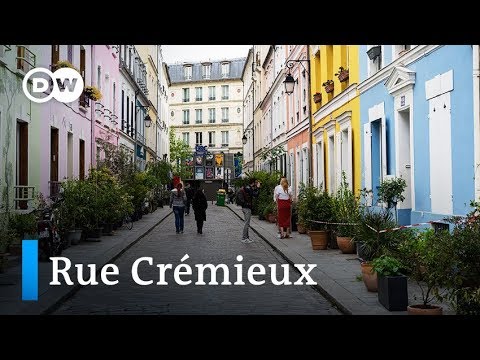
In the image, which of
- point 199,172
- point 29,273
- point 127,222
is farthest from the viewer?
point 199,172

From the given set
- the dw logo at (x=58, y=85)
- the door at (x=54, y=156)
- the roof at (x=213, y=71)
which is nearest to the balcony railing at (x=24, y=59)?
the dw logo at (x=58, y=85)

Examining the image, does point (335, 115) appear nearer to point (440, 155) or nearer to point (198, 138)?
point (440, 155)

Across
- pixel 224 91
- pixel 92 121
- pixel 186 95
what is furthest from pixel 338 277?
pixel 186 95

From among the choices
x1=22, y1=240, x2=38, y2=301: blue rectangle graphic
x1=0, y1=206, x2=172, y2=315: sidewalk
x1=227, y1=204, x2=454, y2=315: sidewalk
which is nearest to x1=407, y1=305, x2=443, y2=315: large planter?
x1=227, y1=204, x2=454, y2=315: sidewalk

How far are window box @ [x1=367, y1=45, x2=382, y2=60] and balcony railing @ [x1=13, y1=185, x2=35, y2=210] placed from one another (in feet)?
28.7

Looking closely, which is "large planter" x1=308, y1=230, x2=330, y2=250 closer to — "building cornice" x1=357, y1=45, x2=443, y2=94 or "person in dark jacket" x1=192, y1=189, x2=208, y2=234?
"building cornice" x1=357, y1=45, x2=443, y2=94

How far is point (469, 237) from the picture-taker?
7285mm

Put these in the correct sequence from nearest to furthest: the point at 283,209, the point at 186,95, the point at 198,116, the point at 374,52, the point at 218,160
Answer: the point at 374,52, the point at 283,209, the point at 218,160, the point at 198,116, the point at 186,95

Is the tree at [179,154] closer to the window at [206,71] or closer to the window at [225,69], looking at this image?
the window at [206,71]

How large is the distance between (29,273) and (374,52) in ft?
34.1

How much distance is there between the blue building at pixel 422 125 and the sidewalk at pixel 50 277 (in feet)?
20.9

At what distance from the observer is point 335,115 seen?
70.7ft
